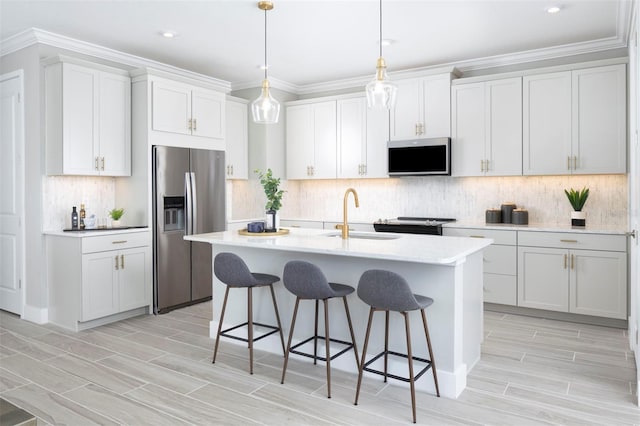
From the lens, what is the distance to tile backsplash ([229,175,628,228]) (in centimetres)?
482

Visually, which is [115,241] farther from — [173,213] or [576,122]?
[576,122]

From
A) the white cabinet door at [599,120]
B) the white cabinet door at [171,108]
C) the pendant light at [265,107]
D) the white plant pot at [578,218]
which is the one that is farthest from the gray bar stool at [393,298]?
the white cabinet door at [171,108]

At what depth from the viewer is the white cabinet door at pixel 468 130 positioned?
16.9 ft

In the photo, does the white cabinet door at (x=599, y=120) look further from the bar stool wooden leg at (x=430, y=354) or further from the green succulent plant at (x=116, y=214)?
the green succulent plant at (x=116, y=214)

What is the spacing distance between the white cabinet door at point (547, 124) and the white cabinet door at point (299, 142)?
8.89 feet

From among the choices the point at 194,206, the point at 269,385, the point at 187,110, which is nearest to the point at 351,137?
the point at 187,110

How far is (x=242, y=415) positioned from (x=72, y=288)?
8.09 ft

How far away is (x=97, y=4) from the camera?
375cm

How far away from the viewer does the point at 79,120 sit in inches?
176

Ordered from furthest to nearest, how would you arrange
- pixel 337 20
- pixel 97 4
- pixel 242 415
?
1. pixel 337 20
2. pixel 97 4
3. pixel 242 415

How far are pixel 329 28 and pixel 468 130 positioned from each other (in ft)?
6.36

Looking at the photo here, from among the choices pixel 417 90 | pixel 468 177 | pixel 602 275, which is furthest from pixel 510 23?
pixel 602 275

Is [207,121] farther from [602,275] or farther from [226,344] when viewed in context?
[602,275]

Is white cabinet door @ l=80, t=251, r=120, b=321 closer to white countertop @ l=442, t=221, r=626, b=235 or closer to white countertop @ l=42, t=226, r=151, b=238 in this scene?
white countertop @ l=42, t=226, r=151, b=238
